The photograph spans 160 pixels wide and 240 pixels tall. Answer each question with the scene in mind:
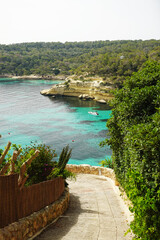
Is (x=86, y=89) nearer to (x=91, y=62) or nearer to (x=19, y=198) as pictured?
(x=91, y=62)

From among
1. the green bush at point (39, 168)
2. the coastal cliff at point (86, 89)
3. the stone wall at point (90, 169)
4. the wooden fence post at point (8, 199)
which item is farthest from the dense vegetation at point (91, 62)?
the wooden fence post at point (8, 199)

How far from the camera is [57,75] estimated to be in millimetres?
147375

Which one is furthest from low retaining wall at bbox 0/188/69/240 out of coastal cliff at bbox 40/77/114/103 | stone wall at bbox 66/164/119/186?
coastal cliff at bbox 40/77/114/103

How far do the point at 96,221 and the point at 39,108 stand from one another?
65.5 meters

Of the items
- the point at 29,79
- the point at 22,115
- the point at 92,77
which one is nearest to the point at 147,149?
the point at 22,115

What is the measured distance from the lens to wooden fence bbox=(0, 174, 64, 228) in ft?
25.2

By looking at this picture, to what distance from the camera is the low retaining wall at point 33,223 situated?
7.83 m

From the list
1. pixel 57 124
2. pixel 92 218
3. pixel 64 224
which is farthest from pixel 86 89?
pixel 64 224

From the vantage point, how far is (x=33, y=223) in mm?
9180

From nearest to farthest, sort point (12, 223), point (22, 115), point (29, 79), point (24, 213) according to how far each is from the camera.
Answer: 1. point (12, 223)
2. point (24, 213)
3. point (22, 115)
4. point (29, 79)

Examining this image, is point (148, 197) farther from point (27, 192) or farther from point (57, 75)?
point (57, 75)

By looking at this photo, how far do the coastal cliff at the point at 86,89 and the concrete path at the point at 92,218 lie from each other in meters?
67.6

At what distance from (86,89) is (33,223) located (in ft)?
275

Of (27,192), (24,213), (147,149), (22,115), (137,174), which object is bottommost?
(22,115)
